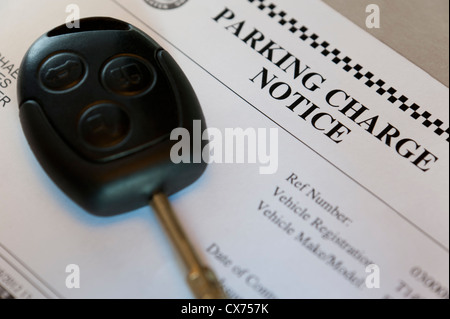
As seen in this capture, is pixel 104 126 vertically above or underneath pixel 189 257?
above

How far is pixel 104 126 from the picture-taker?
1.36 feet

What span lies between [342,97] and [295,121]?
2.0 inches

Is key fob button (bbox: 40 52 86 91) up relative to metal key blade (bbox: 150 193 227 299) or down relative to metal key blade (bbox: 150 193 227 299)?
up

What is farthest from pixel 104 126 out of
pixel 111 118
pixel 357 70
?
pixel 357 70

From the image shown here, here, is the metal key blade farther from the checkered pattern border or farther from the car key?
the checkered pattern border

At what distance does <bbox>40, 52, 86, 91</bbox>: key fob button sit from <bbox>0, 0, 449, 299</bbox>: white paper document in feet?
0.18

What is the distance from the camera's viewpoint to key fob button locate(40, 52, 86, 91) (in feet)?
1.41

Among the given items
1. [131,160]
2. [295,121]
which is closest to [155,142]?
[131,160]

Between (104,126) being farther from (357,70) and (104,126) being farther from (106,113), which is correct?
(357,70)

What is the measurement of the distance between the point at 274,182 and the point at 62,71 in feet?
0.65

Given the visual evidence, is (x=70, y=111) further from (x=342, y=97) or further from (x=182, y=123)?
(x=342, y=97)

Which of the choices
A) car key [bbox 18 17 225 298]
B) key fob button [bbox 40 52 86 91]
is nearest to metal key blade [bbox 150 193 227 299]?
car key [bbox 18 17 225 298]

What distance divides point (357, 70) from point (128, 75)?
0.21 metres

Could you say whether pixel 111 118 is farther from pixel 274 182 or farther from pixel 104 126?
pixel 274 182
